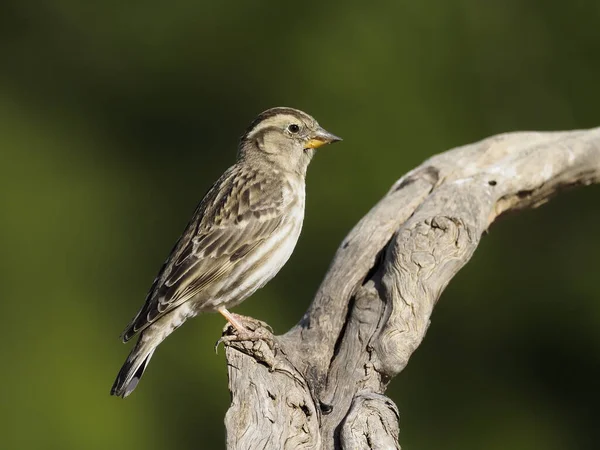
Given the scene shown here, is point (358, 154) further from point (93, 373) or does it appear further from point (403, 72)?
point (93, 373)

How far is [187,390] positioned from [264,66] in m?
3.20

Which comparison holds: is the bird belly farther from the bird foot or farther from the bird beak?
the bird beak

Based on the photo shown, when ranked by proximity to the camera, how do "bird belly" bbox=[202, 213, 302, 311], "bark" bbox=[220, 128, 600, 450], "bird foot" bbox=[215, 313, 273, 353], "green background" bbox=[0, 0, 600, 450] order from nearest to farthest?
"bark" bbox=[220, 128, 600, 450], "bird foot" bbox=[215, 313, 273, 353], "bird belly" bbox=[202, 213, 302, 311], "green background" bbox=[0, 0, 600, 450]

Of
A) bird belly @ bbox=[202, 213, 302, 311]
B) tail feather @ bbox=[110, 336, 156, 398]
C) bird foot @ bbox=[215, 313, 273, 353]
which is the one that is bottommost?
tail feather @ bbox=[110, 336, 156, 398]

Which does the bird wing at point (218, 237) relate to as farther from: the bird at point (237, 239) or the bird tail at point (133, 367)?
the bird tail at point (133, 367)

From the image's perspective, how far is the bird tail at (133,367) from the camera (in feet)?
21.7

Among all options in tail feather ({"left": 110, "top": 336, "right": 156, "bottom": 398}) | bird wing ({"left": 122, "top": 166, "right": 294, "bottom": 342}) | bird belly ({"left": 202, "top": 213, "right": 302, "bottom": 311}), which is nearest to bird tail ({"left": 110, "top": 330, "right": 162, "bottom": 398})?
tail feather ({"left": 110, "top": 336, "right": 156, "bottom": 398})

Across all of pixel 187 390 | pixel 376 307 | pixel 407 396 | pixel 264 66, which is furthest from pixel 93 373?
pixel 376 307

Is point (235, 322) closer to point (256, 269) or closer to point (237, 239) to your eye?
point (256, 269)

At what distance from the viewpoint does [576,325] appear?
10.5 metres

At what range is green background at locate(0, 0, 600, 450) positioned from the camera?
10.2 metres

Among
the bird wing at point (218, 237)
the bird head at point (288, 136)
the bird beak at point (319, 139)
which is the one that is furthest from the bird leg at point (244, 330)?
the bird beak at point (319, 139)

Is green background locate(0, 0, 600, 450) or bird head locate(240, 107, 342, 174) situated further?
green background locate(0, 0, 600, 450)

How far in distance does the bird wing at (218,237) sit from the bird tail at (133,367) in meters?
0.13
